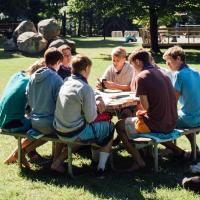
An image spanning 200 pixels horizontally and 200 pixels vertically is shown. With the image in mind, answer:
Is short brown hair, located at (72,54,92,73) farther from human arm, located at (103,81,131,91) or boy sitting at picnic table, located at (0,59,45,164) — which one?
human arm, located at (103,81,131,91)

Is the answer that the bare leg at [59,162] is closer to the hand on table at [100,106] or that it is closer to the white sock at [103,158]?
the white sock at [103,158]

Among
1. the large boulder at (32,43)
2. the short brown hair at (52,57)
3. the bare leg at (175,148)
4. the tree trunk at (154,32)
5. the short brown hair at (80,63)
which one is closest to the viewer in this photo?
the short brown hair at (80,63)

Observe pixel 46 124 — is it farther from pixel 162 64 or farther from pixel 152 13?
pixel 152 13

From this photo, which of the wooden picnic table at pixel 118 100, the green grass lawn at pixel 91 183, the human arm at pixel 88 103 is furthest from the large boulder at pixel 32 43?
the human arm at pixel 88 103

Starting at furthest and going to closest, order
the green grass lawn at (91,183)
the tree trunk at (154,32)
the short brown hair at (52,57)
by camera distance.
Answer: the tree trunk at (154,32) < the short brown hair at (52,57) < the green grass lawn at (91,183)

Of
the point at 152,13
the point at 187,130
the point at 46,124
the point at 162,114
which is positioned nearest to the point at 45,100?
the point at 46,124

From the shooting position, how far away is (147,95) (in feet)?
20.6

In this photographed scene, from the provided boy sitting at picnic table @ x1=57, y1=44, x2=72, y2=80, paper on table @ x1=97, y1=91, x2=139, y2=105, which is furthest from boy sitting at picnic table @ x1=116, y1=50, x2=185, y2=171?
boy sitting at picnic table @ x1=57, y1=44, x2=72, y2=80

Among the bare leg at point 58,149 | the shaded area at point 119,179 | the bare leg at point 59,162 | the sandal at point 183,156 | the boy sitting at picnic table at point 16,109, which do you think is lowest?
the shaded area at point 119,179

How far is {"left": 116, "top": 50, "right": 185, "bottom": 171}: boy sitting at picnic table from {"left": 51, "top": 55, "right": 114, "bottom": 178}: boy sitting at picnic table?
1.48ft

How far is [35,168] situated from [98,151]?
0.90 m

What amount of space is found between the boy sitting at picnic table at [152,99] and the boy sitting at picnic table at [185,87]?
0.42 meters

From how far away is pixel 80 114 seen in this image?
620 centimetres

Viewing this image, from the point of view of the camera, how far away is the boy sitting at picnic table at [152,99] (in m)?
6.26
